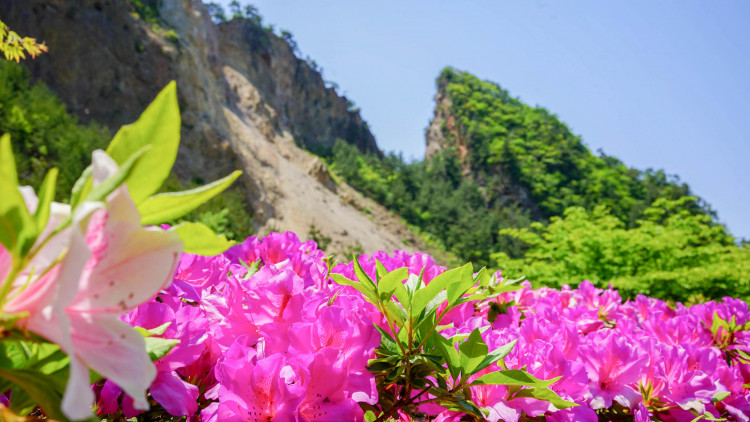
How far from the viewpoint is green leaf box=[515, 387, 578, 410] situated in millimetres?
718

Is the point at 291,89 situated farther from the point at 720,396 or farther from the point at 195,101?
the point at 720,396

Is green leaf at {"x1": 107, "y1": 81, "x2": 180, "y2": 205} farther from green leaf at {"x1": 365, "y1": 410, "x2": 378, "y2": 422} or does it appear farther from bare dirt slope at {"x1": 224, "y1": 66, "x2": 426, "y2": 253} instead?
bare dirt slope at {"x1": 224, "y1": 66, "x2": 426, "y2": 253}

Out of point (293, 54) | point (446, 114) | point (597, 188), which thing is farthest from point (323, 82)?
point (597, 188)

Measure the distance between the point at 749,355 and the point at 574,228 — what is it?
809cm

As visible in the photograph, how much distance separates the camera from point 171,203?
0.43m

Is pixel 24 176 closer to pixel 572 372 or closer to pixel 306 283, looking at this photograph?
pixel 306 283

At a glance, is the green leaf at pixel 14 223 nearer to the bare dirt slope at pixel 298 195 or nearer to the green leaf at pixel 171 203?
the green leaf at pixel 171 203

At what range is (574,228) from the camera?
9016 mm

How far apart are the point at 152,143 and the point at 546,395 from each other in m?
0.70

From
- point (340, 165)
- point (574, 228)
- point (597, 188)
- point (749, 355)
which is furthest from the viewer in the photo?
point (597, 188)

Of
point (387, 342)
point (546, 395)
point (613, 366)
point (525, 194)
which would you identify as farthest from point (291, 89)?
point (546, 395)

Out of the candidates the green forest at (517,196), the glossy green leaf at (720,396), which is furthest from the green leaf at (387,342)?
the green forest at (517,196)

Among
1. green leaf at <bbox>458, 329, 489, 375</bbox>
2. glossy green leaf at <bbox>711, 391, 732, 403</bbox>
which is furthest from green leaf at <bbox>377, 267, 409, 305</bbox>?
glossy green leaf at <bbox>711, 391, 732, 403</bbox>

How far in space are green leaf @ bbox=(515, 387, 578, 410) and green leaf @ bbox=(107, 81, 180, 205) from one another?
0.68 metres
